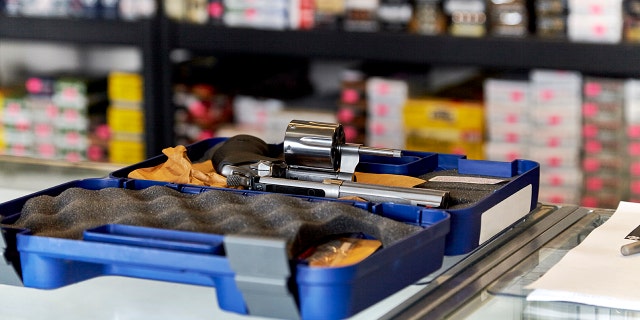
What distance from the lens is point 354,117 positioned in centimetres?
315

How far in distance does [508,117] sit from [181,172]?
1.70 meters

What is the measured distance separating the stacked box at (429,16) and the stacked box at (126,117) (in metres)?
0.94

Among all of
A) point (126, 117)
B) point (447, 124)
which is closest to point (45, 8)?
point (126, 117)

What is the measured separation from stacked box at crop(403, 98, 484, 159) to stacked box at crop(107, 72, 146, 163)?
928 millimetres

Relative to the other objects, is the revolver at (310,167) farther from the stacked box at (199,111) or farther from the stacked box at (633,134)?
the stacked box at (199,111)

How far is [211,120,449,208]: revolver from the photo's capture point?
1.21 metres

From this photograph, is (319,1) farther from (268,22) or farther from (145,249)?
(145,249)

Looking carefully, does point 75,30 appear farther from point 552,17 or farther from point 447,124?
point 552,17

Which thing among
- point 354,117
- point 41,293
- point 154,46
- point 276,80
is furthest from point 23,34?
point 41,293

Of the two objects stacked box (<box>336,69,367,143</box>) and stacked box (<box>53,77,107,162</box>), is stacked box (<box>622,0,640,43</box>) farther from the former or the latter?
stacked box (<box>53,77,107,162</box>)

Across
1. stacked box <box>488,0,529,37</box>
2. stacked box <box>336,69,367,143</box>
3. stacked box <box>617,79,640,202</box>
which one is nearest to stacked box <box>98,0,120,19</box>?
stacked box <box>336,69,367,143</box>

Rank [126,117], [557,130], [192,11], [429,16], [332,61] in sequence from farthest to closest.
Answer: [332,61], [126,117], [192,11], [429,16], [557,130]

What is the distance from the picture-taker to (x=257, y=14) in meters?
3.15

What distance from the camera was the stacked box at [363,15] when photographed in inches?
119
